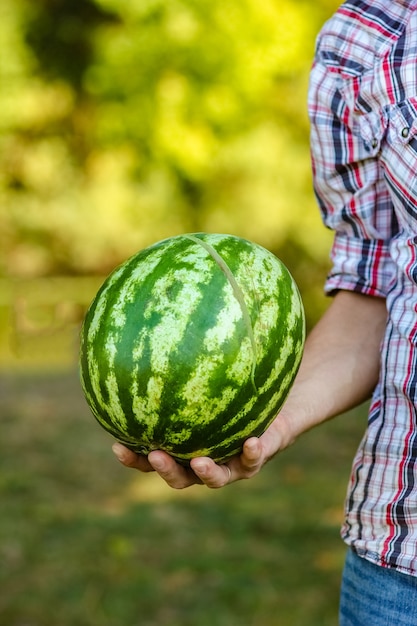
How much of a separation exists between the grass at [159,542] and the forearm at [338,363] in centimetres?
251

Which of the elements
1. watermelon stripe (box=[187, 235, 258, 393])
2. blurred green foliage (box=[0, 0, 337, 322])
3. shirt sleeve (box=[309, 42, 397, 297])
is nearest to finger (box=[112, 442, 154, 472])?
watermelon stripe (box=[187, 235, 258, 393])

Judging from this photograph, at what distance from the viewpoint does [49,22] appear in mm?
16031

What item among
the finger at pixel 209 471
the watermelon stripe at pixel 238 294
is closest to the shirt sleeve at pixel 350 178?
the watermelon stripe at pixel 238 294

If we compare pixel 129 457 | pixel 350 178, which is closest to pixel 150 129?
pixel 350 178

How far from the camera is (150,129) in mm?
14523

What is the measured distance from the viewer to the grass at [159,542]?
166 inches

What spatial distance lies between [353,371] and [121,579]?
9.88 ft

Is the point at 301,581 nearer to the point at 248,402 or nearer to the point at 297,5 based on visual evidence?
the point at 248,402

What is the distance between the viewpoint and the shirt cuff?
189 centimetres

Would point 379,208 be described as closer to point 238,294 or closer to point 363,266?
point 363,266

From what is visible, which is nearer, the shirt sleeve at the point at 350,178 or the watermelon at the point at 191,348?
the watermelon at the point at 191,348

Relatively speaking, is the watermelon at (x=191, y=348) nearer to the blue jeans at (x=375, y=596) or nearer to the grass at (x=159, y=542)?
the blue jeans at (x=375, y=596)

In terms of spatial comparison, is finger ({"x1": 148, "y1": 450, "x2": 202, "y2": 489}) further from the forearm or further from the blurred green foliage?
the blurred green foliage

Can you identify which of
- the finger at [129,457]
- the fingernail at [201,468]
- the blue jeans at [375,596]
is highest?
the fingernail at [201,468]
